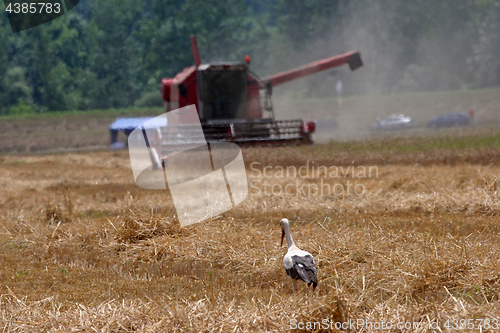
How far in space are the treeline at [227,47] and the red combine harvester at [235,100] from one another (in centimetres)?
2904

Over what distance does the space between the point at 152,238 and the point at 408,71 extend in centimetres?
4708

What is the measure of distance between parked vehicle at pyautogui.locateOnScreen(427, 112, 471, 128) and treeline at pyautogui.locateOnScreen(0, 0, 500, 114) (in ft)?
42.0

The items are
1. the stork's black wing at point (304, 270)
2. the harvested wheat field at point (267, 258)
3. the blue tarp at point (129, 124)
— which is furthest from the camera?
the blue tarp at point (129, 124)

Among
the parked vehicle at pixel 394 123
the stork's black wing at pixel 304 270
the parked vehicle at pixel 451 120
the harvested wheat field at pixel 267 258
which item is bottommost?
the parked vehicle at pixel 394 123

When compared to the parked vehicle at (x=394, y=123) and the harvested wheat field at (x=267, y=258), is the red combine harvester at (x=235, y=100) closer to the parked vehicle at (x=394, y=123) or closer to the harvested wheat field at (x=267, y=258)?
the harvested wheat field at (x=267, y=258)

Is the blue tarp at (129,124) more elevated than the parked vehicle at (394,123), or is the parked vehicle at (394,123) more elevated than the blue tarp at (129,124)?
the blue tarp at (129,124)

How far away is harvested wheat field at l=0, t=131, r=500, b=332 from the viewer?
4078mm

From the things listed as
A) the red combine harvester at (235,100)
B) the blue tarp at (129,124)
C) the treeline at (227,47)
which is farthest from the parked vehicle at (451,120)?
the blue tarp at (129,124)

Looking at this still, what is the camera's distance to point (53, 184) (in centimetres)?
1287

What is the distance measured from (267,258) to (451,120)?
105 ft

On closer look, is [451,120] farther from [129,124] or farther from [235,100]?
[235,100]

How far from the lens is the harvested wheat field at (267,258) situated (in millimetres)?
4078

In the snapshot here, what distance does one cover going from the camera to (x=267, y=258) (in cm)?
587

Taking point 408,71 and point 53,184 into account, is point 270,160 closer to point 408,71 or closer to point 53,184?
point 53,184
